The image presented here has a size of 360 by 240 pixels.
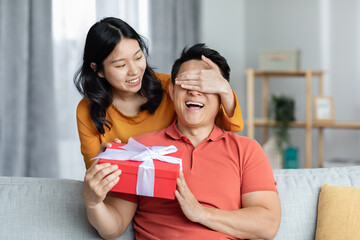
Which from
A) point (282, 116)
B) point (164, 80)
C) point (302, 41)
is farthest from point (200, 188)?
point (302, 41)

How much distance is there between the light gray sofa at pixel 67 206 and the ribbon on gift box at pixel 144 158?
325 mm

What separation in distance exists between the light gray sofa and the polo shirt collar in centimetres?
26

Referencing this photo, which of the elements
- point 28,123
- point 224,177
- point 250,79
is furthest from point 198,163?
point 250,79

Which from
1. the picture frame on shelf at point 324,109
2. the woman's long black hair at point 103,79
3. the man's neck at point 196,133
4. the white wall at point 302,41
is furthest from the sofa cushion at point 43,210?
the white wall at point 302,41

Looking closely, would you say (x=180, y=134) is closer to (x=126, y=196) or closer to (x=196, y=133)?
(x=196, y=133)

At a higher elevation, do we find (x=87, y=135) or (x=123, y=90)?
(x=123, y=90)

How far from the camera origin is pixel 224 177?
1312 millimetres

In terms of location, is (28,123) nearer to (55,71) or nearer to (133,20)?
(55,71)

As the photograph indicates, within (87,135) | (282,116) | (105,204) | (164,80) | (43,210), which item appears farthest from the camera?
(282,116)

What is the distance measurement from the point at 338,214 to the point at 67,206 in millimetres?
888

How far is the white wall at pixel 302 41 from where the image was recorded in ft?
14.3

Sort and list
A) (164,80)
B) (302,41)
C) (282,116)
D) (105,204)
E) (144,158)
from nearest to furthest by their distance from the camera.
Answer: (144,158) < (105,204) < (164,80) < (282,116) < (302,41)

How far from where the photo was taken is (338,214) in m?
1.33

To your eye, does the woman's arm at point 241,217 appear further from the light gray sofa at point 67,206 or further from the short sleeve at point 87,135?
the short sleeve at point 87,135
